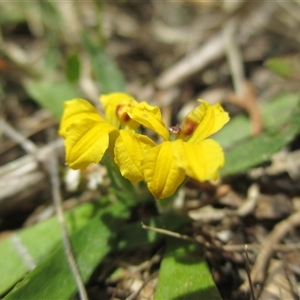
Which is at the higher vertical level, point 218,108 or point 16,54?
point 16,54

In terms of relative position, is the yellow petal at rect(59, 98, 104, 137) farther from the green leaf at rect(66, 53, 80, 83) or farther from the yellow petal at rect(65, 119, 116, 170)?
the green leaf at rect(66, 53, 80, 83)

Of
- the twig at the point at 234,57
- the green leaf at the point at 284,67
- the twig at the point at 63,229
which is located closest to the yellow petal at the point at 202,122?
the twig at the point at 63,229

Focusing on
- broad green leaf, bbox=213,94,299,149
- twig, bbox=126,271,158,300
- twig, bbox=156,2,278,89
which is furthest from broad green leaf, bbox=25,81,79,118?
twig, bbox=126,271,158,300

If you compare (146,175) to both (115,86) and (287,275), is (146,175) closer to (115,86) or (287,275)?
(287,275)

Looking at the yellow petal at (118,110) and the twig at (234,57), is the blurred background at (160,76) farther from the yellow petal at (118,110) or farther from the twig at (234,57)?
the yellow petal at (118,110)

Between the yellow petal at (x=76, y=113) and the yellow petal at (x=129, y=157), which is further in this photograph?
the yellow petal at (x=76, y=113)

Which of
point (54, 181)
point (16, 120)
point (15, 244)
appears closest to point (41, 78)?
point (16, 120)
